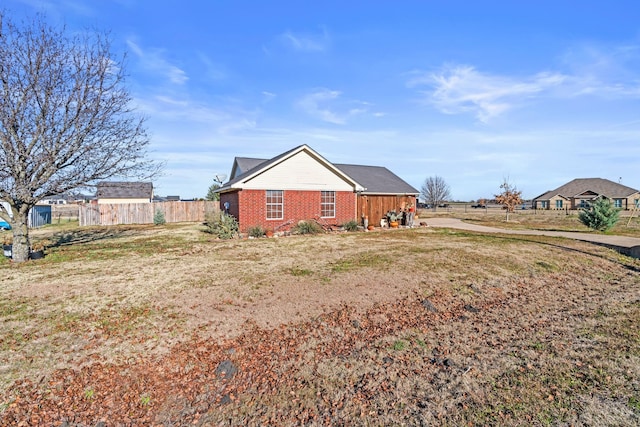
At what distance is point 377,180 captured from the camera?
2631 cm

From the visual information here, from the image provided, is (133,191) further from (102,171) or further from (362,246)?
(362,246)

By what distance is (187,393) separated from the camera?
4629 mm

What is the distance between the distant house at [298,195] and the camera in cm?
1914

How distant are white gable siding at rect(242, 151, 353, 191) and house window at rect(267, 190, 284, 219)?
0.30 m

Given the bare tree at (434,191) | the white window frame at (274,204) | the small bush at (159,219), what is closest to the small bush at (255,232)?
the white window frame at (274,204)

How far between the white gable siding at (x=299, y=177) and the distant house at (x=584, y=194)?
50922 mm

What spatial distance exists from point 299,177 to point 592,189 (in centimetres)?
5833

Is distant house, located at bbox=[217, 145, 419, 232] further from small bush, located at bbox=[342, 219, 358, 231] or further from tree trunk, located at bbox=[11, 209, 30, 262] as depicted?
tree trunk, located at bbox=[11, 209, 30, 262]

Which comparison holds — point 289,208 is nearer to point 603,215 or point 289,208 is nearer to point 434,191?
point 603,215

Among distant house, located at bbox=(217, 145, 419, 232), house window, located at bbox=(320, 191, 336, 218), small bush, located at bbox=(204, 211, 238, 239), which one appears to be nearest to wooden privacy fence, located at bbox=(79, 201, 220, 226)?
distant house, located at bbox=(217, 145, 419, 232)

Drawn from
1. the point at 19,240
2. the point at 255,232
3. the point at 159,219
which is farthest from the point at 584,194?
the point at 19,240

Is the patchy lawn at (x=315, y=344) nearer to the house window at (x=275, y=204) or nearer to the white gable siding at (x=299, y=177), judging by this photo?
the house window at (x=275, y=204)

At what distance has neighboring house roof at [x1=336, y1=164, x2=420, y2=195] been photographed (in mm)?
24480

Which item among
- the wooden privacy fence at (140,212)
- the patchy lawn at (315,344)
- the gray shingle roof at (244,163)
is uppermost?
the gray shingle roof at (244,163)
